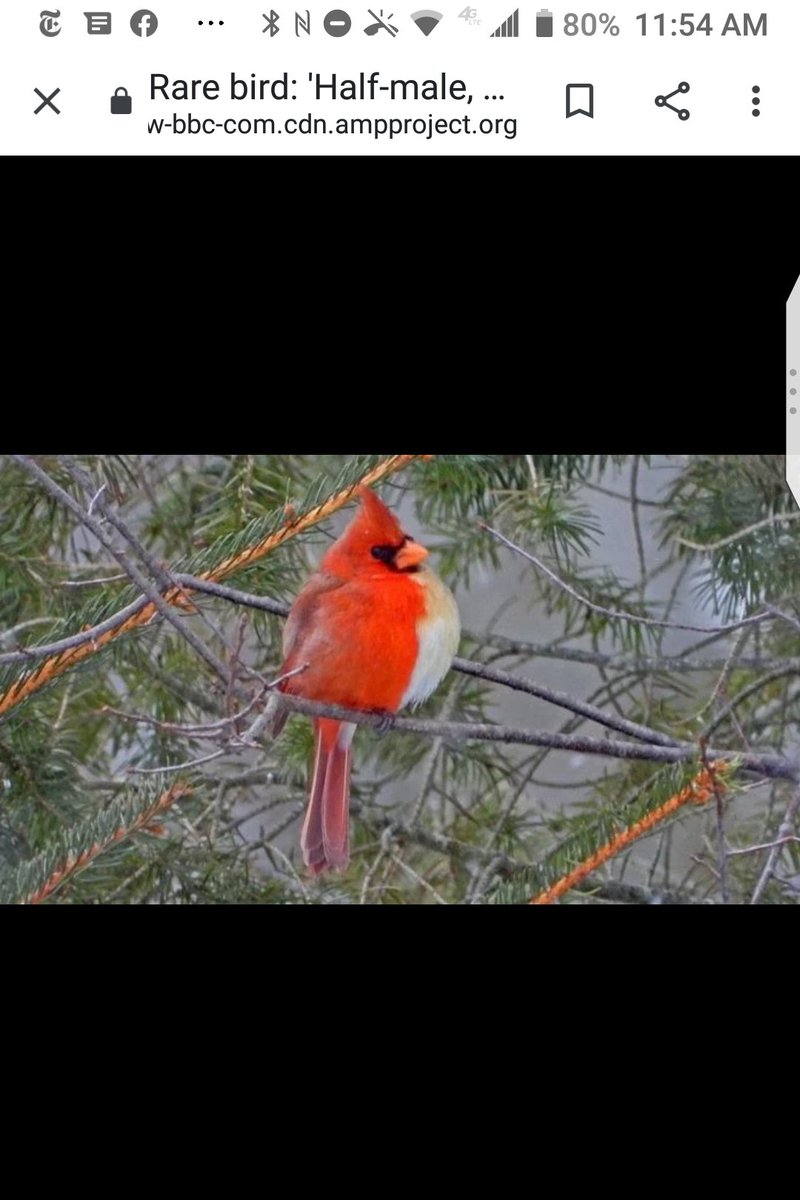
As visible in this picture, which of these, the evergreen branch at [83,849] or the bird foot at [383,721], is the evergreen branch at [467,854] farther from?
the evergreen branch at [83,849]

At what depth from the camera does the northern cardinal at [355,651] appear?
6.40 feet

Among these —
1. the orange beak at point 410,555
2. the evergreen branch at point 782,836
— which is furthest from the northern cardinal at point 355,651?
the evergreen branch at point 782,836

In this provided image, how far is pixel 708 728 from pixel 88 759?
73cm

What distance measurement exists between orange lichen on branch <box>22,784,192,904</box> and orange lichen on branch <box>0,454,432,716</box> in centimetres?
19

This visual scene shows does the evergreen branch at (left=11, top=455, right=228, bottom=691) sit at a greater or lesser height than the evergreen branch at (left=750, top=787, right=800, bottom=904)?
greater
